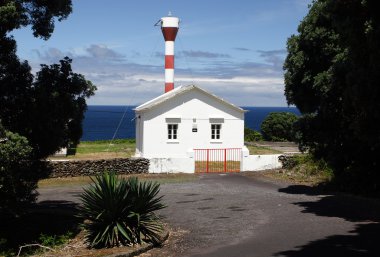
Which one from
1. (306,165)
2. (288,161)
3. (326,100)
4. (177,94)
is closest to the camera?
(326,100)

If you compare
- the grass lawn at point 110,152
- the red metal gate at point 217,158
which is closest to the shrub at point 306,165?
the red metal gate at point 217,158

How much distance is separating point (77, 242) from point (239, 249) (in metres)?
4.09

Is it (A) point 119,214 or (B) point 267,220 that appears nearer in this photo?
(A) point 119,214

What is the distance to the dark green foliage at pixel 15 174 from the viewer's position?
39.4ft

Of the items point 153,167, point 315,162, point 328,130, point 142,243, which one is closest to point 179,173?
point 153,167

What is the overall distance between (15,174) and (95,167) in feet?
48.6

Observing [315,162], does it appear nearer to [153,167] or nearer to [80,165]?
[153,167]

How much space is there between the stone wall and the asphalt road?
434cm

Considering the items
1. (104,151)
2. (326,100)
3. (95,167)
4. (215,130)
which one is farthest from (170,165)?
(104,151)

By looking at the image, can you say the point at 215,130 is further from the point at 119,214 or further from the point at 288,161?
the point at 119,214

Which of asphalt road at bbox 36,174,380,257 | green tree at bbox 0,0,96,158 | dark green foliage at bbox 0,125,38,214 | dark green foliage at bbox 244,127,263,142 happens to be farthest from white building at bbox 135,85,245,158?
dark green foliage at bbox 0,125,38,214

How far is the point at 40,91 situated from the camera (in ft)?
44.8

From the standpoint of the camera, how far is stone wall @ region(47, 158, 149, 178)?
87.7 ft

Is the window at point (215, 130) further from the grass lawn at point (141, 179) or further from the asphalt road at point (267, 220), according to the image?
the asphalt road at point (267, 220)
